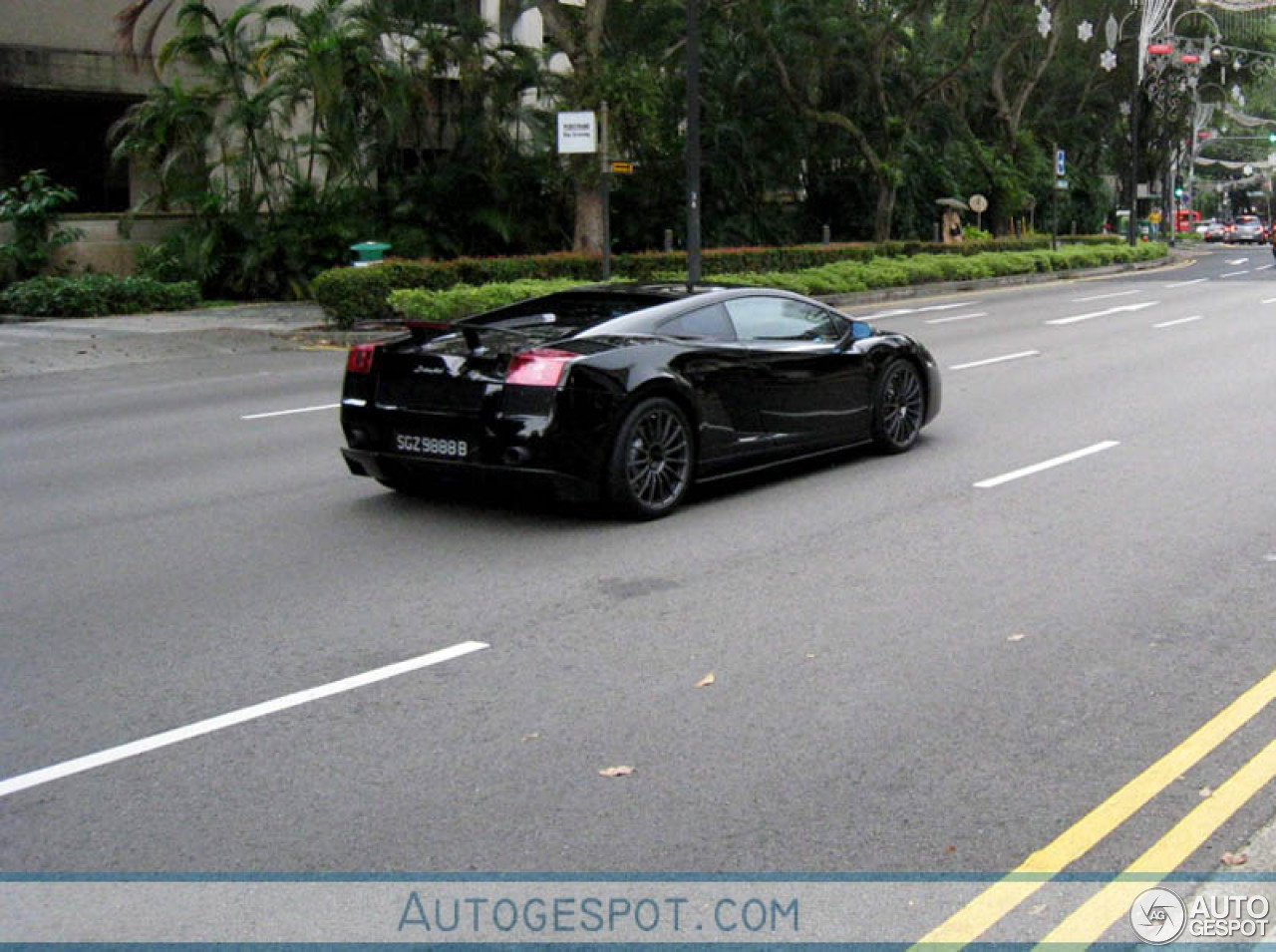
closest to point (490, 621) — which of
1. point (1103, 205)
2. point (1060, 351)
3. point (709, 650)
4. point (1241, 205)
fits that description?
point (709, 650)

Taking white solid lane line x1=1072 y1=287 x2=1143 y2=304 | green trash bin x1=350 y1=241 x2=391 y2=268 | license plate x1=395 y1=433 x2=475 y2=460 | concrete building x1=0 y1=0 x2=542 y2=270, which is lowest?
white solid lane line x1=1072 y1=287 x2=1143 y2=304

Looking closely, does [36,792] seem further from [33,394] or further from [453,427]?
[33,394]

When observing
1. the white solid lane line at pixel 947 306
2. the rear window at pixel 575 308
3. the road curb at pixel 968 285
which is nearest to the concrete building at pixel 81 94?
the road curb at pixel 968 285

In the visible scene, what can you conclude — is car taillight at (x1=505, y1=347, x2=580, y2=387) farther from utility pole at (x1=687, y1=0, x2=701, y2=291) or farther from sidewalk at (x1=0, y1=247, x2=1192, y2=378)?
utility pole at (x1=687, y1=0, x2=701, y2=291)

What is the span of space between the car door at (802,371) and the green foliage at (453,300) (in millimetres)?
11185

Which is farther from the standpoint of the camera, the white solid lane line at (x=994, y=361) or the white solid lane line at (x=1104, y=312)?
the white solid lane line at (x=1104, y=312)

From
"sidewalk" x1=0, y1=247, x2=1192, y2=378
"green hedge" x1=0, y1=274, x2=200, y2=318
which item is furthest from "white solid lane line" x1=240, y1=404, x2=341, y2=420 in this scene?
"green hedge" x1=0, y1=274, x2=200, y2=318

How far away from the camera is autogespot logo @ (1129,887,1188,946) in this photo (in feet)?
12.8

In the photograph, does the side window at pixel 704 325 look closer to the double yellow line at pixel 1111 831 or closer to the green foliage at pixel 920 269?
the double yellow line at pixel 1111 831

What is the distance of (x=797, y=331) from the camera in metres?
10.6

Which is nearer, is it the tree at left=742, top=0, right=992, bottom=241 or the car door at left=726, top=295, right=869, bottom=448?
the car door at left=726, top=295, right=869, bottom=448

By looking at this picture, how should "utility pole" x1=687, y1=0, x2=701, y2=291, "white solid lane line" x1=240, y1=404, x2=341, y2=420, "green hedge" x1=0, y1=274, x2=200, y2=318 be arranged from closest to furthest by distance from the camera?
1. "white solid lane line" x1=240, y1=404, x2=341, y2=420
2. "utility pole" x1=687, y1=0, x2=701, y2=291
3. "green hedge" x1=0, y1=274, x2=200, y2=318

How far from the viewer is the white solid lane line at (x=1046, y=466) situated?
33.6ft

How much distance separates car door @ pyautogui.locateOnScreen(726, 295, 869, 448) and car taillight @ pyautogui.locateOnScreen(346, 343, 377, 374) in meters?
2.35
